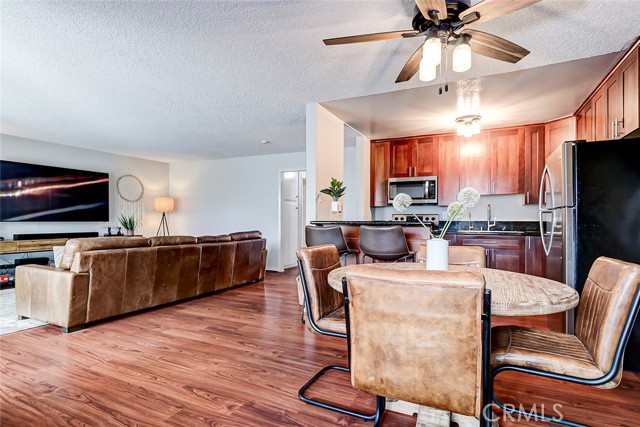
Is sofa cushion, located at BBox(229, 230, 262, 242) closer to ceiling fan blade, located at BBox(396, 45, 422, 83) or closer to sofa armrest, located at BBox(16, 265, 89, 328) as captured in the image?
sofa armrest, located at BBox(16, 265, 89, 328)

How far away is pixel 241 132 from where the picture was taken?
5039mm

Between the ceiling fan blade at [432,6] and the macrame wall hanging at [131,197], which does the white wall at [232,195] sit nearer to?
the macrame wall hanging at [131,197]

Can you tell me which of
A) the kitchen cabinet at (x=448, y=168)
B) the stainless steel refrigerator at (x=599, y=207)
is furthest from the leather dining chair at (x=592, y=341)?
the kitchen cabinet at (x=448, y=168)

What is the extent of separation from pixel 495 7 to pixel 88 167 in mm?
6701

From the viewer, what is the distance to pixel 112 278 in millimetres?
3068

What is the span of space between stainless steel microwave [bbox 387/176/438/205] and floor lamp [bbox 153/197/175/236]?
186 inches

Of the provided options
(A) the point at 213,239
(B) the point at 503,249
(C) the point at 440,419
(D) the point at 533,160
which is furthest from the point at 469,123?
(A) the point at 213,239

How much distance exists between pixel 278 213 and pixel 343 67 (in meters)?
A: 4.08

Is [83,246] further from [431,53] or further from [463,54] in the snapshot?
[463,54]

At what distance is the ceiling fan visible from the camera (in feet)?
5.36

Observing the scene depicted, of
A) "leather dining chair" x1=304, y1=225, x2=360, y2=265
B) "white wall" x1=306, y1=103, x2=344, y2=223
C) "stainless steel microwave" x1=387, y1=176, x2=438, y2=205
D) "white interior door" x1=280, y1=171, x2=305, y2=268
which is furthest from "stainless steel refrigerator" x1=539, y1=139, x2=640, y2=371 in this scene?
"white interior door" x1=280, y1=171, x2=305, y2=268

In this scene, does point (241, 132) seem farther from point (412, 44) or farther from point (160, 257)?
point (412, 44)

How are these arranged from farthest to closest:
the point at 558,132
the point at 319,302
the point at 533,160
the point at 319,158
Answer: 1. the point at 533,160
2. the point at 558,132
3. the point at 319,158
4. the point at 319,302

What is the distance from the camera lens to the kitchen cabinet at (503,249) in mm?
2973
